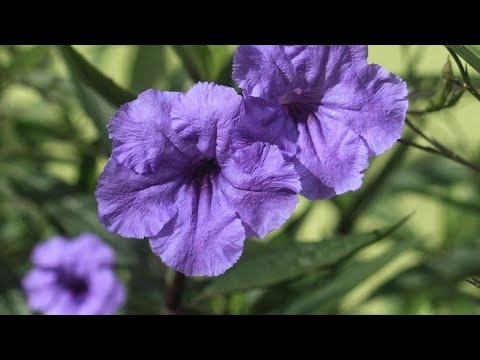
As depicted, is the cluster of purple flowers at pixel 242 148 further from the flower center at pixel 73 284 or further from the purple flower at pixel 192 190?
the flower center at pixel 73 284

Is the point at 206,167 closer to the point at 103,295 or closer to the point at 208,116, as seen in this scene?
the point at 208,116

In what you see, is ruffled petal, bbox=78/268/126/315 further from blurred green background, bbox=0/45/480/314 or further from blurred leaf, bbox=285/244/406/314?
blurred leaf, bbox=285/244/406/314

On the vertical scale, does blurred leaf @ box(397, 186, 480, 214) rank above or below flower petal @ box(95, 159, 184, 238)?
below

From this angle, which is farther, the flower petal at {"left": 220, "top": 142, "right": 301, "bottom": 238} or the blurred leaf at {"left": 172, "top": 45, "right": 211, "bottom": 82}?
the blurred leaf at {"left": 172, "top": 45, "right": 211, "bottom": 82}

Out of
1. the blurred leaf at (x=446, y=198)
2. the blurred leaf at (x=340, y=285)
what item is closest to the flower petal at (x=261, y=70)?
the blurred leaf at (x=340, y=285)

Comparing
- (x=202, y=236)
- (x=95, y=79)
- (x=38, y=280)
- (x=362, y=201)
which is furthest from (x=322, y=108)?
(x=38, y=280)

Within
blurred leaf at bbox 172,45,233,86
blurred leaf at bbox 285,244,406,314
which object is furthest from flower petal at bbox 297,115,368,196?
blurred leaf at bbox 285,244,406,314
